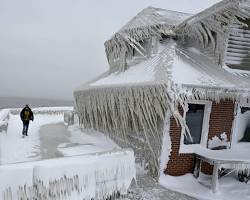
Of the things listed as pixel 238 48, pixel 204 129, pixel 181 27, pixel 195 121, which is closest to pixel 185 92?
pixel 195 121

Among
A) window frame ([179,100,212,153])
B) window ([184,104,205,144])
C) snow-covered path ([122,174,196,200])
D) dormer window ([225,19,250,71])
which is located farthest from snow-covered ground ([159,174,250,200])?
→ dormer window ([225,19,250,71])

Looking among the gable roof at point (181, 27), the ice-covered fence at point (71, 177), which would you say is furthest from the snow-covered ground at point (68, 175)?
the gable roof at point (181, 27)

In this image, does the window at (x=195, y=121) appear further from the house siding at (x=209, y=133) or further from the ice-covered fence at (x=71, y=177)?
the ice-covered fence at (x=71, y=177)

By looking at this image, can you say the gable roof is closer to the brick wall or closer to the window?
the window

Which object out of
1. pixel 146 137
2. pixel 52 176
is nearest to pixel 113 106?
pixel 146 137

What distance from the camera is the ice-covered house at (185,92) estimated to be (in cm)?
958

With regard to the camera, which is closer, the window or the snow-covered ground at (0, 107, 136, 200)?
the snow-covered ground at (0, 107, 136, 200)

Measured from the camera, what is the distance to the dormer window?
1114 centimetres

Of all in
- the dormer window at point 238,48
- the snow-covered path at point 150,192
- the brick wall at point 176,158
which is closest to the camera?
the snow-covered path at point 150,192

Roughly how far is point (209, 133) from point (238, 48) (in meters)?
3.38

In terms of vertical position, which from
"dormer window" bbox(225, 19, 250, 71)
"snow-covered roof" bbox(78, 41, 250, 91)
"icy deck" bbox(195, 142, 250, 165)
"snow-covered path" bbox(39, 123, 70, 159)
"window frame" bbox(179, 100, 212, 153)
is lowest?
"snow-covered path" bbox(39, 123, 70, 159)

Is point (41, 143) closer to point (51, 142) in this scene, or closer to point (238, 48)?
point (51, 142)

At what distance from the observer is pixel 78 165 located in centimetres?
720

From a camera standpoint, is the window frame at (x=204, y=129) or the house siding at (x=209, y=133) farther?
the window frame at (x=204, y=129)
